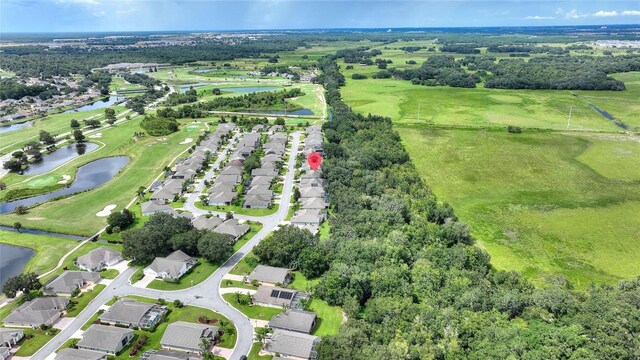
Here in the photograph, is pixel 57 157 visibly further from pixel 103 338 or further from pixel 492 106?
pixel 492 106

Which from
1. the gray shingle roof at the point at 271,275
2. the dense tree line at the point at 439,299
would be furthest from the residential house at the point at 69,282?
the dense tree line at the point at 439,299

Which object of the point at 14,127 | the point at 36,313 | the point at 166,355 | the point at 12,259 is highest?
the point at 14,127

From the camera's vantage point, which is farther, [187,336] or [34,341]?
[34,341]

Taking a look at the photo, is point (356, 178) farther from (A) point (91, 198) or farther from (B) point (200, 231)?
(A) point (91, 198)

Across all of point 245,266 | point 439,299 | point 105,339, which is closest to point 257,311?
point 245,266

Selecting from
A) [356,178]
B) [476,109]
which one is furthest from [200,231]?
[476,109]

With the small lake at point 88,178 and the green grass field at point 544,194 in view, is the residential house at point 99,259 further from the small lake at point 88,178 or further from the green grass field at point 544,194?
the green grass field at point 544,194

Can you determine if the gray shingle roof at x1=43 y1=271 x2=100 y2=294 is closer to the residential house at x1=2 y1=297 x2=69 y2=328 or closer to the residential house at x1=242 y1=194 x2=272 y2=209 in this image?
the residential house at x1=2 y1=297 x2=69 y2=328
